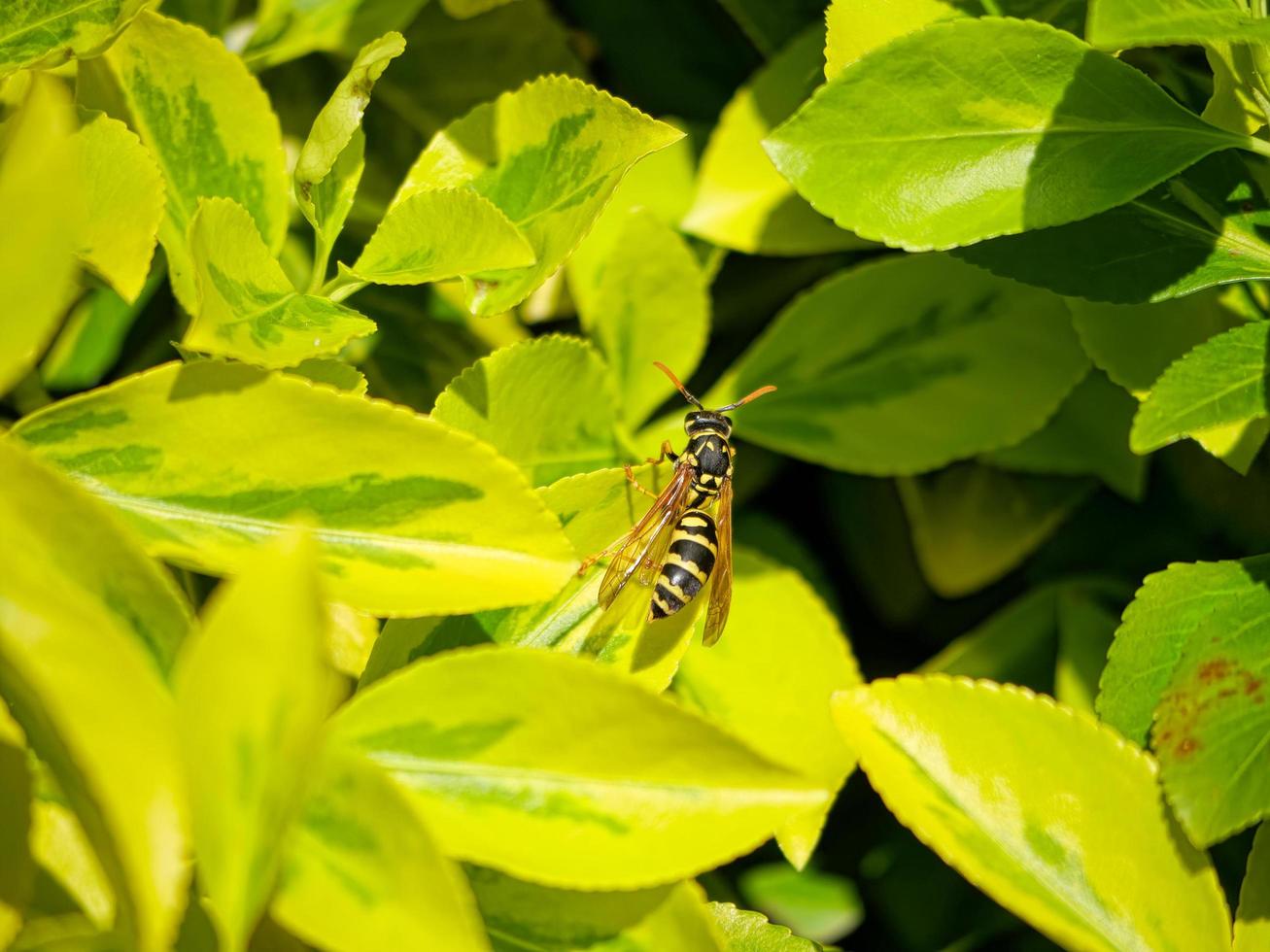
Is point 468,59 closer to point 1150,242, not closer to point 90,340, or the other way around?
point 90,340

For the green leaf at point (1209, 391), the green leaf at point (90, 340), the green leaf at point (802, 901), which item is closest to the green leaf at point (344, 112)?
the green leaf at point (90, 340)

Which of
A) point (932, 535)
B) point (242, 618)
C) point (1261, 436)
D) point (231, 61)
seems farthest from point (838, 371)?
point (242, 618)

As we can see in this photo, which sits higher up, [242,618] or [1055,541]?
[242,618]

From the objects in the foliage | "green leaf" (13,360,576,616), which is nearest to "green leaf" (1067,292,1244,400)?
the foliage

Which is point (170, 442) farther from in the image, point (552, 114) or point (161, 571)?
point (552, 114)

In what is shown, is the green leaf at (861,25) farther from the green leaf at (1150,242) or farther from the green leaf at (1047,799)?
the green leaf at (1047,799)

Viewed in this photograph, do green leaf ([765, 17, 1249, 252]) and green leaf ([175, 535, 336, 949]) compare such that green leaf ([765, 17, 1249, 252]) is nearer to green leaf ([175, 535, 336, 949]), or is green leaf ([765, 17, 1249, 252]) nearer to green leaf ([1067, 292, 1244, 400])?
green leaf ([1067, 292, 1244, 400])

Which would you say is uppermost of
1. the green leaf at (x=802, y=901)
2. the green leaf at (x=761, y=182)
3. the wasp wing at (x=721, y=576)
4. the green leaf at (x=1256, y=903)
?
the green leaf at (x=761, y=182)

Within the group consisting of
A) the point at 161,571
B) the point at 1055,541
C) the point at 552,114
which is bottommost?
the point at 1055,541
